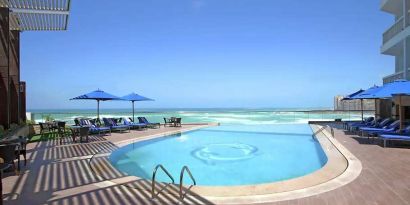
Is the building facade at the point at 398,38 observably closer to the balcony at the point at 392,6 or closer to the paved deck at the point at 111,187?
the balcony at the point at 392,6

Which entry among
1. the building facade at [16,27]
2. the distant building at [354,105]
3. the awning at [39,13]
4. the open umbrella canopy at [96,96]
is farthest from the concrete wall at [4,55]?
the distant building at [354,105]

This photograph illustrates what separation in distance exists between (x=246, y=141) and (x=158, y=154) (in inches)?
191

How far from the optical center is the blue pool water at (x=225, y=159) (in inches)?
311

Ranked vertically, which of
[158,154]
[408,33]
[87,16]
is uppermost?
[87,16]

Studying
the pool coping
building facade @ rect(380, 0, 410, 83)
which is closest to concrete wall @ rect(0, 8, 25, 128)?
the pool coping

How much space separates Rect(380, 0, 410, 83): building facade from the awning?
1616 centimetres

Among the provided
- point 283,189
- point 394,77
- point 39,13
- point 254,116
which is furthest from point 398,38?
point 254,116

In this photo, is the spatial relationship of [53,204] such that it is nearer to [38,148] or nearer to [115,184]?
[115,184]

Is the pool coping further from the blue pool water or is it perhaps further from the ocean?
the ocean

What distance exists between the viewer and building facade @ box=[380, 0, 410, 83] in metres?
15.8

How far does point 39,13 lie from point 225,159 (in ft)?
28.6

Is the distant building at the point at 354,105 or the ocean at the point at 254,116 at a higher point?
the distant building at the point at 354,105

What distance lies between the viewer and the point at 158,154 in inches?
431

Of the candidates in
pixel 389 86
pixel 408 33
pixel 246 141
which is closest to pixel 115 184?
pixel 246 141
